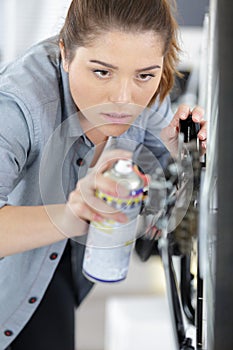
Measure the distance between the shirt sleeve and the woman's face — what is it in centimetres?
8

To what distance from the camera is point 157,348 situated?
2.03 metres

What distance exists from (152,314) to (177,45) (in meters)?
1.34

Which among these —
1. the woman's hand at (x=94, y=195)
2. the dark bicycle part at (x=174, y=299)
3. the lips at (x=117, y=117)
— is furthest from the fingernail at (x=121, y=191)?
the dark bicycle part at (x=174, y=299)

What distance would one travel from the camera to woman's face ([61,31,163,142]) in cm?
84

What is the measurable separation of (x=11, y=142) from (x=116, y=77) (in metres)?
0.15

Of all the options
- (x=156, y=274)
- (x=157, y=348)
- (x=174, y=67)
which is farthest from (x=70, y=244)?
(x=156, y=274)

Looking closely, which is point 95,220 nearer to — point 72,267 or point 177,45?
point 177,45

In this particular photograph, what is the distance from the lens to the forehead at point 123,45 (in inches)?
33.2

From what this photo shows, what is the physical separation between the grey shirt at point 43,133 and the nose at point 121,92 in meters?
0.06

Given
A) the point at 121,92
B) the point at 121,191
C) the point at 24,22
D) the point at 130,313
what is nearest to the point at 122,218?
the point at 121,191

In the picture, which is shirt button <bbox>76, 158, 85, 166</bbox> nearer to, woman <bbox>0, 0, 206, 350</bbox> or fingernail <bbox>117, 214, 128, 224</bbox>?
woman <bbox>0, 0, 206, 350</bbox>

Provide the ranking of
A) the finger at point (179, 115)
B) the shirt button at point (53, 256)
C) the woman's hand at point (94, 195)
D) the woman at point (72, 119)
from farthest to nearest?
the shirt button at point (53, 256) < the finger at point (179, 115) < the woman at point (72, 119) < the woman's hand at point (94, 195)

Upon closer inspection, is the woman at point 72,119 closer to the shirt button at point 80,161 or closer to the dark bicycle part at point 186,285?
the shirt button at point 80,161

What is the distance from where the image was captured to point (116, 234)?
2.93 ft
